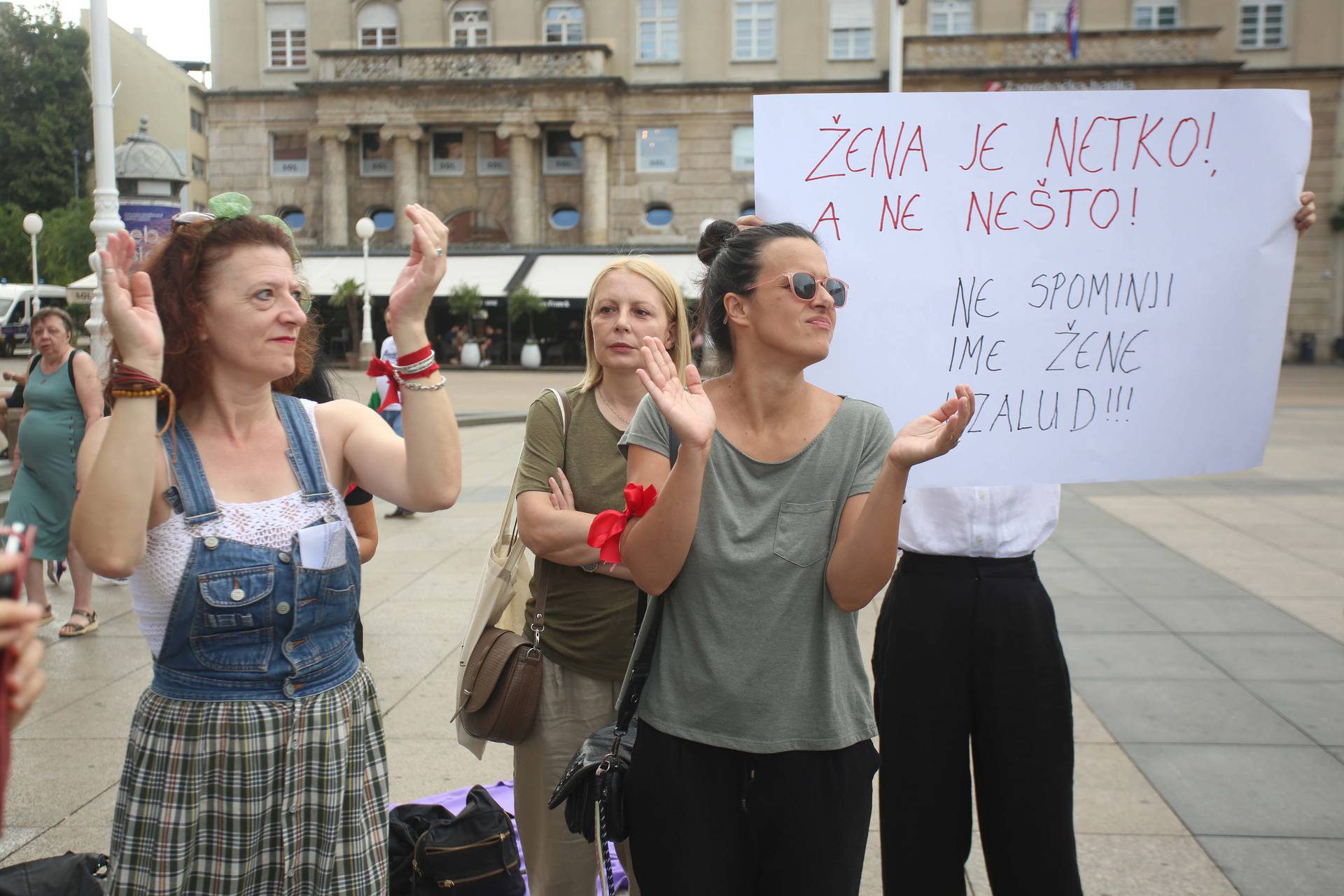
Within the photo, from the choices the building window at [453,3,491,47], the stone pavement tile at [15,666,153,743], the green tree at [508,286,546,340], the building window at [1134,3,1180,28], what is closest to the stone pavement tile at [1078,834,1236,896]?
the stone pavement tile at [15,666,153,743]

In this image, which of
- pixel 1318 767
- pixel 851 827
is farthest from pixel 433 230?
pixel 1318 767

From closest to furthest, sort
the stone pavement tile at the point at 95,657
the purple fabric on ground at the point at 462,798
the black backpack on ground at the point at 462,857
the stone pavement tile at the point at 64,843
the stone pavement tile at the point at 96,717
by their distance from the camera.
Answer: the black backpack on ground at the point at 462,857
the stone pavement tile at the point at 64,843
the purple fabric on ground at the point at 462,798
the stone pavement tile at the point at 96,717
the stone pavement tile at the point at 95,657

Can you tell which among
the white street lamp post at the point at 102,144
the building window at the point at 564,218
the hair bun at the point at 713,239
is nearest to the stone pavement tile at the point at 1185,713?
the hair bun at the point at 713,239

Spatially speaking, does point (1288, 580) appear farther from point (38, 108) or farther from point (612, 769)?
point (38, 108)

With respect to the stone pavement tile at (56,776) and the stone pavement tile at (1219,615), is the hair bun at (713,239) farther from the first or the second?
the stone pavement tile at (1219,615)

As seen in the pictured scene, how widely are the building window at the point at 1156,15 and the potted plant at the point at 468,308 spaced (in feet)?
78.7

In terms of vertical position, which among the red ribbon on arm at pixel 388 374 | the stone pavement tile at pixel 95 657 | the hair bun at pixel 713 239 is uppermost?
the hair bun at pixel 713 239

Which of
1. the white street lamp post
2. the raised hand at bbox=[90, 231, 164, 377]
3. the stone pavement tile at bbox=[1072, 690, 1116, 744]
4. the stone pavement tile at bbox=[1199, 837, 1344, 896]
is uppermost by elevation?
the white street lamp post

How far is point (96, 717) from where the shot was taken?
4934mm

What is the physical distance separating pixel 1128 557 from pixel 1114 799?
4.49 metres

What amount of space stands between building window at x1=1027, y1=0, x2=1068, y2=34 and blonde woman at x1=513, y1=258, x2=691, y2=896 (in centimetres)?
3866

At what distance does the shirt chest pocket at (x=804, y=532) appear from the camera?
215cm

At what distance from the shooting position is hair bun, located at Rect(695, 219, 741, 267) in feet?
8.20

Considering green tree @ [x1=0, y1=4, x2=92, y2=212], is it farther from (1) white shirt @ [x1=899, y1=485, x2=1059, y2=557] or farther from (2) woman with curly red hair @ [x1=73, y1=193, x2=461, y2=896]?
(1) white shirt @ [x1=899, y1=485, x2=1059, y2=557]
